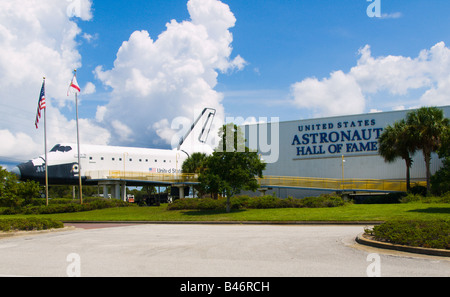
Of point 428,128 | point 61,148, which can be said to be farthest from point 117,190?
point 428,128

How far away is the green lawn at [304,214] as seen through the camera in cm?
2014

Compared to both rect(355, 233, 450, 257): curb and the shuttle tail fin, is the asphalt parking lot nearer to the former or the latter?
rect(355, 233, 450, 257): curb

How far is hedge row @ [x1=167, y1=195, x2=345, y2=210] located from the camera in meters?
28.7

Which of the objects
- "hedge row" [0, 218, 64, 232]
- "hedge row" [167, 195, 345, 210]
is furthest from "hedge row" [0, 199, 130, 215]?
"hedge row" [0, 218, 64, 232]

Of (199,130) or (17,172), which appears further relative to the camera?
(199,130)

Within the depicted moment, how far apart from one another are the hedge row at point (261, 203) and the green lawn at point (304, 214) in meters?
1.13

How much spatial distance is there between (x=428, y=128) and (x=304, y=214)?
1470 cm

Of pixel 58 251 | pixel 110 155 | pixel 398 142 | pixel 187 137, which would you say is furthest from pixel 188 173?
pixel 58 251

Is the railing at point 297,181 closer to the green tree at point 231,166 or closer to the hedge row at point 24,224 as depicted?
the green tree at point 231,166

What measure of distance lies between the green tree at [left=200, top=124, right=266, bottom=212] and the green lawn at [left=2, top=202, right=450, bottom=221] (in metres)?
1.89

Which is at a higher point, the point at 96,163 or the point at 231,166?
the point at 96,163

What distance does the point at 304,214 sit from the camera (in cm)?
2355

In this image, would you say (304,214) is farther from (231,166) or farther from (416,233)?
(416,233)

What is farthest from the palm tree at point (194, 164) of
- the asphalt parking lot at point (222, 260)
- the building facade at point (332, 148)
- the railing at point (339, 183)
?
the asphalt parking lot at point (222, 260)
